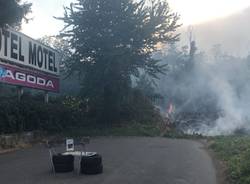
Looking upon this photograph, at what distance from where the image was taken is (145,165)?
14641mm

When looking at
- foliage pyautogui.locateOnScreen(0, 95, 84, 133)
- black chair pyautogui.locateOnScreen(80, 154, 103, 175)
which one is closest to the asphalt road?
black chair pyautogui.locateOnScreen(80, 154, 103, 175)

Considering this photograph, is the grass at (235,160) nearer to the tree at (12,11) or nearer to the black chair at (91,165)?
the black chair at (91,165)

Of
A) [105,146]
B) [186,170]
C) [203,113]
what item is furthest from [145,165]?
[203,113]

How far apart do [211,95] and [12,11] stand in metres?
32.5

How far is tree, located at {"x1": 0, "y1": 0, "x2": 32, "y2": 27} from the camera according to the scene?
19766mm

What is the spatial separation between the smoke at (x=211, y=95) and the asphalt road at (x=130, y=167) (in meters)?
15.0

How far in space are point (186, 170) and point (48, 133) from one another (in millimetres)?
13636

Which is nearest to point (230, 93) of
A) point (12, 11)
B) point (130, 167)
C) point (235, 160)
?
point (12, 11)

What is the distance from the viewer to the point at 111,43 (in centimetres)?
3038

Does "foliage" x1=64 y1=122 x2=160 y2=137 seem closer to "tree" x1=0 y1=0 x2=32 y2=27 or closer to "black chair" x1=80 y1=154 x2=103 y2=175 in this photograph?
"tree" x1=0 y1=0 x2=32 y2=27

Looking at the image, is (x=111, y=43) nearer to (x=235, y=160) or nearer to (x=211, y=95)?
(x=235, y=160)

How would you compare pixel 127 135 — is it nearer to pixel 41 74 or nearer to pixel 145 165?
pixel 41 74

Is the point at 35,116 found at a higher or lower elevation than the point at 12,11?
lower

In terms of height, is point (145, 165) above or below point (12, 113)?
below
